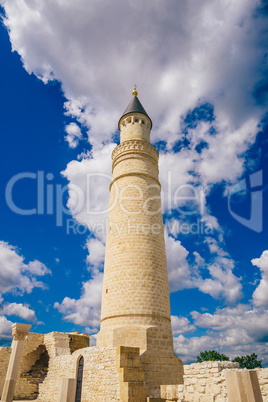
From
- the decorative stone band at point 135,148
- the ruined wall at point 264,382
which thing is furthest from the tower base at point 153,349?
the decorative stone band at point 135,148

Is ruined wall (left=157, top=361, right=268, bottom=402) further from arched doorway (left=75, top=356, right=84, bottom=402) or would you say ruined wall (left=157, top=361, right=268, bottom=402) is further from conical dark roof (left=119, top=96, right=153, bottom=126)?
conical dark roof (left=119, top=96, right=153, bottom=126)

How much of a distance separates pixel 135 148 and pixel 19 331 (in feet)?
39.1

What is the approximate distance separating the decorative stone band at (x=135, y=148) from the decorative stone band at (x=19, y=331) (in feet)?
35.7

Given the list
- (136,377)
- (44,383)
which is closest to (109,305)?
(136,377)

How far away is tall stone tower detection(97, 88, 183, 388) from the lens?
10578 millimetres

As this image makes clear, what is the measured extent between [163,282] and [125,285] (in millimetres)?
2011

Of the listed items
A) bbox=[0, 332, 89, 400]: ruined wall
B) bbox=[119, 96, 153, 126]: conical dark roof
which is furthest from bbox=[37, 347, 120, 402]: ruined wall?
bbox=[119, 96, 153, 126]: conical dark roof

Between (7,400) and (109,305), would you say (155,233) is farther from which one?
(7,400)

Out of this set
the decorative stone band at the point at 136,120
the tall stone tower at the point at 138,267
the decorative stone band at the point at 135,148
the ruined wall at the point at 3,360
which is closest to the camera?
the tall stone tower at the point at 138,267

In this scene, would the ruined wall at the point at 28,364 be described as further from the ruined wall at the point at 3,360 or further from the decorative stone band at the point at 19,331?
the decorative stone band at the point at 19,331

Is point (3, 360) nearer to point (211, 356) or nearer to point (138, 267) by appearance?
point (138, 267)

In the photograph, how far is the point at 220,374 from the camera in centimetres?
613

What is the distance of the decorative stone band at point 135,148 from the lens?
1555cm

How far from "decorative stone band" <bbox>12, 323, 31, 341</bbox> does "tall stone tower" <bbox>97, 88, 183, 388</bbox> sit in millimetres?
4294
